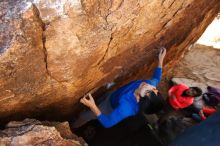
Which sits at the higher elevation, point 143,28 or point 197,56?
point 197,56

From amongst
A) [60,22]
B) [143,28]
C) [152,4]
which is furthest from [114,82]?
[60,22]

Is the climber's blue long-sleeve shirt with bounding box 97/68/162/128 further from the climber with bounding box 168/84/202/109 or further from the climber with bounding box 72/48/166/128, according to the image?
the climber with bounding box 168/84/202/109

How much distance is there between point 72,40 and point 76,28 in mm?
122

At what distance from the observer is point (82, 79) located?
3680 millimetres

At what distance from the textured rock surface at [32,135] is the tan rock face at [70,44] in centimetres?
27

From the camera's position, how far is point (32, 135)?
3.11 meters

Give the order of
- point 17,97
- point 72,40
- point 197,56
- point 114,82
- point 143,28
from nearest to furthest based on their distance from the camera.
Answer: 1. point 72,40
2. point 17,97
3. point 143,28
4. point 114,82
5. point 197,56

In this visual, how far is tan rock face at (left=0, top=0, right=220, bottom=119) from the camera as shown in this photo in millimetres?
2803

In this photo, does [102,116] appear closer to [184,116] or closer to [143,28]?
[143,28]

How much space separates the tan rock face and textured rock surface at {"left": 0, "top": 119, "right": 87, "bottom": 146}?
10.7 inches

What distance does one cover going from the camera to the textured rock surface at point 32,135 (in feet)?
9.99

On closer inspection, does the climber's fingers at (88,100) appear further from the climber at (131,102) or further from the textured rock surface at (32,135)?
the textured rock surface at (32,135)

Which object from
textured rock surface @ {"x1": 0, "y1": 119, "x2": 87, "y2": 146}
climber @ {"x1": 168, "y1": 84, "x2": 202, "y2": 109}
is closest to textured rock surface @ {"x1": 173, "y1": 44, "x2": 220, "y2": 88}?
climber @ {"x1": 168, "y1": 84, "x2": 202, "y2": 109}

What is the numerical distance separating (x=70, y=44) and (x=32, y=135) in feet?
2.94
